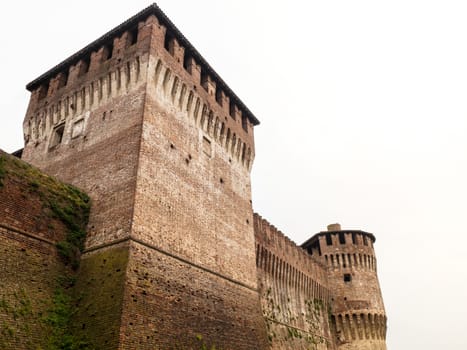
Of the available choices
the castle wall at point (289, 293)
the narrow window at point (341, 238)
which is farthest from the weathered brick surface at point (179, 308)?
the narrow window at point (341, 238)

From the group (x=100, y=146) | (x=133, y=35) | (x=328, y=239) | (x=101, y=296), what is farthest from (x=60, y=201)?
(x=328, y=239)

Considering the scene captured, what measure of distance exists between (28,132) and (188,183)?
798 cm

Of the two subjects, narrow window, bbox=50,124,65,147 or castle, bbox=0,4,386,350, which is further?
narrow window, bbox=50,124,65,147

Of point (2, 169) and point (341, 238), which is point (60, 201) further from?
point (341, 238)

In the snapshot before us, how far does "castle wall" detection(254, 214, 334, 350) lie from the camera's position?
20.9 m

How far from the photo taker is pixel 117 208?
1217 centimetres

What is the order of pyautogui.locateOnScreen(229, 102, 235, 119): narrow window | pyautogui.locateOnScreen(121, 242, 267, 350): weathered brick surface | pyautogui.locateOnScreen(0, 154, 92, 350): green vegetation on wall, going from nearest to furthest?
pyautogui.locateOnScreen(0, 154, 92, 350): green vegetation on wall → pyautogui.locateOnScreen(121, 242, 267, 350): weathered brick surface → pyautogui.locateOnScreen(229, 102, 235, 119): narrow window

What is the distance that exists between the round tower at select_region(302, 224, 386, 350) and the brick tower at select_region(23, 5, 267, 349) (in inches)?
590

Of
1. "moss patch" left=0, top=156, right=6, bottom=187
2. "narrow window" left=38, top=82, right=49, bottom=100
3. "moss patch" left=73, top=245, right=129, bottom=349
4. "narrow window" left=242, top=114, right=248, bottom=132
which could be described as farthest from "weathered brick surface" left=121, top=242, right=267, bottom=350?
"narrow window" left=38, top=82, right=49, bottom=100

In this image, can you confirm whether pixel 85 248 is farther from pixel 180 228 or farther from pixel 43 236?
pixel 180 228

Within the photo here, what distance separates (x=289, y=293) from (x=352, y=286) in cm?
883

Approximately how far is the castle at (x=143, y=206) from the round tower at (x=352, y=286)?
7.78m

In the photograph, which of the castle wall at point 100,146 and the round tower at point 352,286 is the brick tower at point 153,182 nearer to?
the castle wall at point 100,146

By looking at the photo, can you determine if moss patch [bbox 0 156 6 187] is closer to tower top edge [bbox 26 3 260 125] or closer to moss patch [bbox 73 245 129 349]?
moss patch [bbox 73 245 129 349]
